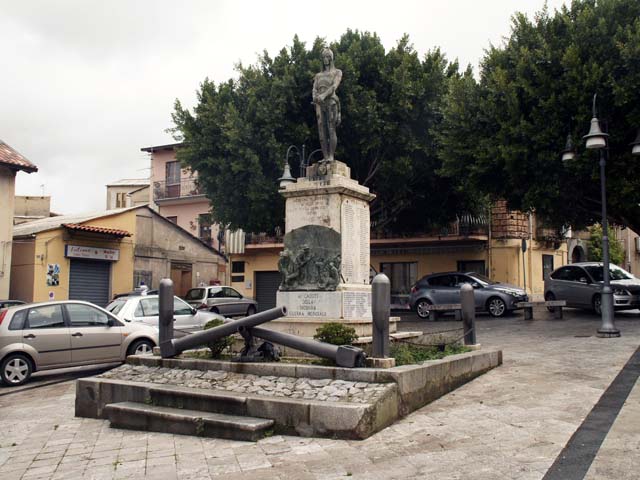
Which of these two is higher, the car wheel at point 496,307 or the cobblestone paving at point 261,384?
the car wheel at point 496,307

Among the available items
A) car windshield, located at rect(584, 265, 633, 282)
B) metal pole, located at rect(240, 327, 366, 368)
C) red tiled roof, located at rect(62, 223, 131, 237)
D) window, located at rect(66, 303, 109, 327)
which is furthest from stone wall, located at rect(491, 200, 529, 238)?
metal pole, located at rect(240, 327, 366, 368)

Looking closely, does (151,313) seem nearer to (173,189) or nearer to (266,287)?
(266,287)

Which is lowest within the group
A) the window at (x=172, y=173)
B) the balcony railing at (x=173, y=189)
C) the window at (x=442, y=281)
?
the window at (x=442, y=281)

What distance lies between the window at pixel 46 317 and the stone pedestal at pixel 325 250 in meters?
4.51

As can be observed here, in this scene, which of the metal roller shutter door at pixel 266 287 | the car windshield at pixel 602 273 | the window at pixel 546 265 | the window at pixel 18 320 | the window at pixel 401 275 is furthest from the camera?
the metal roller shutter door at pixel 266 287

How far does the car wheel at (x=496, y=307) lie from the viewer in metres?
20.5

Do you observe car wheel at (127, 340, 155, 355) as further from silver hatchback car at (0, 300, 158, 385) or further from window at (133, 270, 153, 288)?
window at (133, 270, 153, 288)

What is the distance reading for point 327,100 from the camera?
396 inches

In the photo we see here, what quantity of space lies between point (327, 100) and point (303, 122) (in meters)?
10.5

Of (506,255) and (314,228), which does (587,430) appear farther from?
(506,255)

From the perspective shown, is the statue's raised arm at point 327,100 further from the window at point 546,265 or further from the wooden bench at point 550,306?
the window at point 546,265

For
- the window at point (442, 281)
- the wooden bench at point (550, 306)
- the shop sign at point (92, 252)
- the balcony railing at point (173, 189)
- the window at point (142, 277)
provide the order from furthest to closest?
the balcony railing at point (173, 189) → the window at point (142, 277) → the shop sign at point (92, 252) → the window at point (442, 281) → the wooden bench at point (550, 306)

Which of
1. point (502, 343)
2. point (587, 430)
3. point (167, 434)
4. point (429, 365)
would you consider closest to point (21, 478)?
point (167, 434)

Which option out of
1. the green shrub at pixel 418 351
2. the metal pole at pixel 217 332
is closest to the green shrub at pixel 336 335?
the metal pole at pixel 217 332
